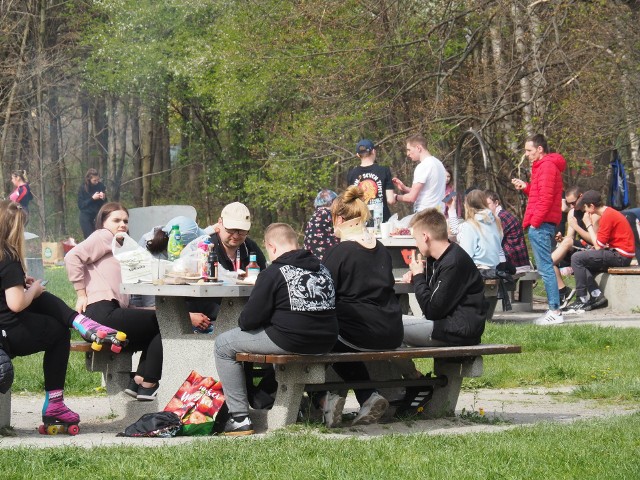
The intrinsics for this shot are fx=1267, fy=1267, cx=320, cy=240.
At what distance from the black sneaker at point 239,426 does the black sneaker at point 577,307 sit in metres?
8.87

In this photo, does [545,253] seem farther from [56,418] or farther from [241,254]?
[56,418]

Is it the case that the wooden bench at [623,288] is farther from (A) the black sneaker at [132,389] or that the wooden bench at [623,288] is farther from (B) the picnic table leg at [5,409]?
(B) the picnic table leg at [5,409]

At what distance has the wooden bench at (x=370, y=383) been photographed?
24.1 feet

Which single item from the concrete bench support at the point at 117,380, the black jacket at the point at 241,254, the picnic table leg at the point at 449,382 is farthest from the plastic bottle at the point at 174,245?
the picnic table leg at the point at 449,382

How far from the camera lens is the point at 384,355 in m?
7.50

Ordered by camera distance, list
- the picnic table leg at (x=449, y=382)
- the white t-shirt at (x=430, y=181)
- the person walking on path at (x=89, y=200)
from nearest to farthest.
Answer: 1. the picnic table leg at (x=449, y=382)
2. the white t-shirt at (x=430, y=181)
3. the person walking on path at (x=89, y=200)

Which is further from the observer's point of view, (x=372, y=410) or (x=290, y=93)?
(x=290, y=93)

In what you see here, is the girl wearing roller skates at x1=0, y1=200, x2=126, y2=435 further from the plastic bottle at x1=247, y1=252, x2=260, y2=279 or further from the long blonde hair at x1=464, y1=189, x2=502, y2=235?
the long blonde hair at x1=464, y1=189, x2=502, y2=235

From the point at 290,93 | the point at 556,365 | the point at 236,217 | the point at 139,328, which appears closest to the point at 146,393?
the point at 139,328

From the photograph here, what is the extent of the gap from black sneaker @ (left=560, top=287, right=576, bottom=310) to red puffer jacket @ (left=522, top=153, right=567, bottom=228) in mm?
2299

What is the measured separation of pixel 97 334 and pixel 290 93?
2527 centimetres

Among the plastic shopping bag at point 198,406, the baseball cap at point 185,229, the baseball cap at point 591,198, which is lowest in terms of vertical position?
the plastic shopping bag at point 198,406

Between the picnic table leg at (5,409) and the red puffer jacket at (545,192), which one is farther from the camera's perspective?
the red puffer jacket at (545,192)

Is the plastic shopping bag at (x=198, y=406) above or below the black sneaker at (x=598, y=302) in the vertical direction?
below
